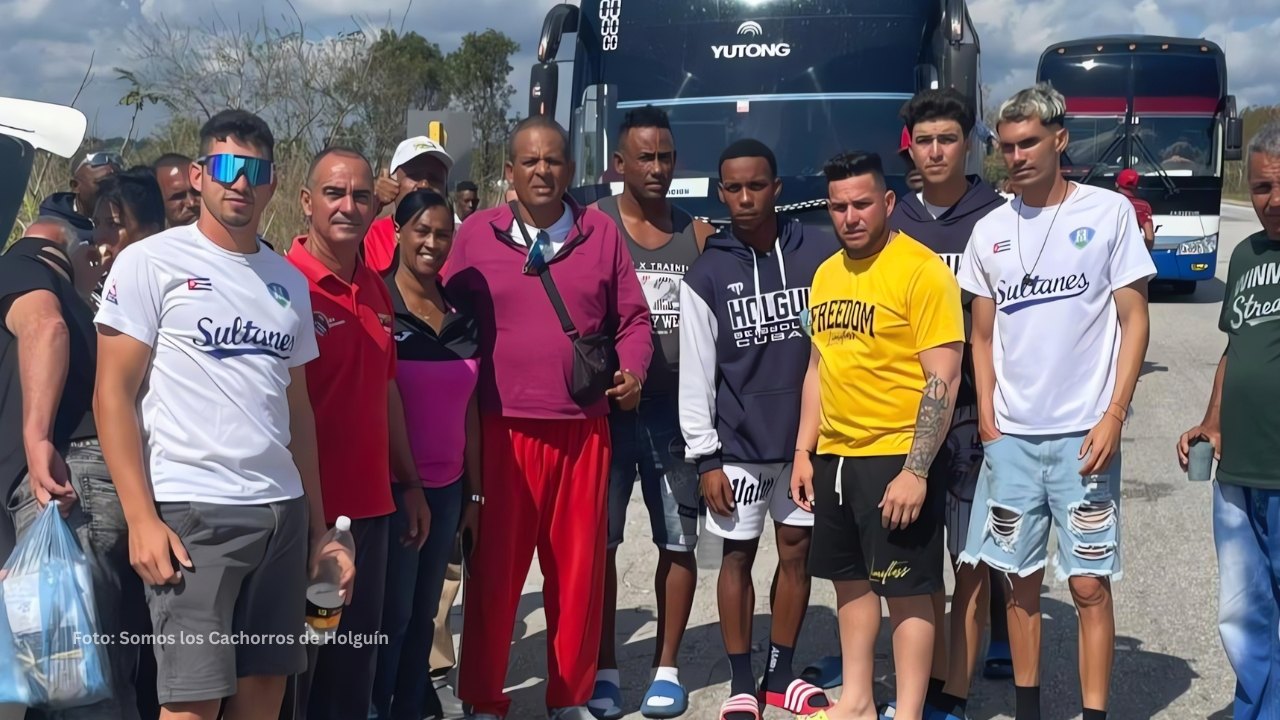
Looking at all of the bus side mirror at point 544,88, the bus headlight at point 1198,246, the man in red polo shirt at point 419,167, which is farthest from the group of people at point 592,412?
the bus headlight at point 1198,246

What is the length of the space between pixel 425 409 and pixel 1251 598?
2809 millimetres

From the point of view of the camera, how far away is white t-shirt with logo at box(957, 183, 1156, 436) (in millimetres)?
4086

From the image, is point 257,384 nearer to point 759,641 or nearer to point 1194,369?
point 759,641

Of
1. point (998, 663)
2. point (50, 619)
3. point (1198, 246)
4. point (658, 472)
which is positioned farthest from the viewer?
point (1198, 246)

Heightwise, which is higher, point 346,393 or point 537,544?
point 346,393

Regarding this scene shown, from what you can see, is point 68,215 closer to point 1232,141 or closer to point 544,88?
point 544,88

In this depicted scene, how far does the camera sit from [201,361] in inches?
126

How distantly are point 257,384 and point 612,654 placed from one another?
2281mm

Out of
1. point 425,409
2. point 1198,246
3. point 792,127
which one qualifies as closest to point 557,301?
point 425,409

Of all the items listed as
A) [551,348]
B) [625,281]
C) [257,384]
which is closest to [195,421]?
[257,384]

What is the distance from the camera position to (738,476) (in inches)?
184

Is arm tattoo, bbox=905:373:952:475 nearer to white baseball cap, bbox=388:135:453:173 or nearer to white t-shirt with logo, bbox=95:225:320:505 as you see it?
white t-shirt with logo, bbox=95:225:320:505

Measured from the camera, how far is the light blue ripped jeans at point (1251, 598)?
13.2 feet

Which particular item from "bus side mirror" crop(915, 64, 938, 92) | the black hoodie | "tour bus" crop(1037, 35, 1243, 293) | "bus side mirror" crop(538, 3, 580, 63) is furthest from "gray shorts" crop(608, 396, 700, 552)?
"tour bus" crop(1037, 35, 1243, 293)
